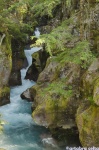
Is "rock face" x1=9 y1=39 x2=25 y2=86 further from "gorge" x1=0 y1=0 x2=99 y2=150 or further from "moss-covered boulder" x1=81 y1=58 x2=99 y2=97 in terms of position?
"moss-covered boulder" x1=81 y1=58 x2=99 y2=97

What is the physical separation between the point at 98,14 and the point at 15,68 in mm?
8786

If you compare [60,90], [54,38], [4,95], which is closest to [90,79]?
[60,90]

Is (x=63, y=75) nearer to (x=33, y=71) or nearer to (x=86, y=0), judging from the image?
(x=86, y=0)

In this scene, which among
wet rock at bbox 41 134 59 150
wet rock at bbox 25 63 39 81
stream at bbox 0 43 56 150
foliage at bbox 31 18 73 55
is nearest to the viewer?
foliage at bbox 31 18 73 55

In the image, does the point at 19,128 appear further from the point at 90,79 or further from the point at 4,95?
the point at 90,79

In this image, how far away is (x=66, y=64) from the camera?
41.7ft

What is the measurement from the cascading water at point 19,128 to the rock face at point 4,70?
1.84 feet

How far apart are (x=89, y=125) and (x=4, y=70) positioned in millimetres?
7996

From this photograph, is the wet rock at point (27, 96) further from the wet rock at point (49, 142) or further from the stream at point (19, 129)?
the wet rock at point (49, 142)

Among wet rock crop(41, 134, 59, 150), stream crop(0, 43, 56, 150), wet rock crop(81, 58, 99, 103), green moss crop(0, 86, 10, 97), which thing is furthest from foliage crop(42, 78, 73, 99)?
green moss crop(0, 86, 10, 97)

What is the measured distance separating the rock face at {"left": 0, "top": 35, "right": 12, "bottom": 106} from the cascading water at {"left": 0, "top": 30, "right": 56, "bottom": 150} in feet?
1.84

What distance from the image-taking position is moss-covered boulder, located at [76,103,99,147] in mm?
10148

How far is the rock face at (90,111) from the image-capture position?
400 inches

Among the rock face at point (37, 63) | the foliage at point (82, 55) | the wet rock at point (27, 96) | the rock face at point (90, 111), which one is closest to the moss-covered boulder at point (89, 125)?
the rock face at point (90, 111)
